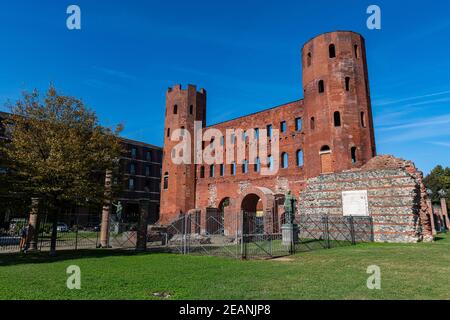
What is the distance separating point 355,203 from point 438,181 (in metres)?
45.1

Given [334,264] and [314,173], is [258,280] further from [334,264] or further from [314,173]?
[314,173]

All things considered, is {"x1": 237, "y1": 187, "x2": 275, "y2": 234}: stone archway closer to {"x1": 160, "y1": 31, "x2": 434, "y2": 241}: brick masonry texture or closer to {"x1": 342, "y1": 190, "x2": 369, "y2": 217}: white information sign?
{"x1": 160, "y1": 31, "x2": 434, "y2": 241}: brick masonry texture

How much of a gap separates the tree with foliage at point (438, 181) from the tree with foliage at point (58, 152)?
55535 mm

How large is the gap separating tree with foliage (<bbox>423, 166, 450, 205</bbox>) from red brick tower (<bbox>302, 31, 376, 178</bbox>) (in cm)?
3751

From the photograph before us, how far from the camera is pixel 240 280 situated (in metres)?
8.16

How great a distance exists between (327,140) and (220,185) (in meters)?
13.1

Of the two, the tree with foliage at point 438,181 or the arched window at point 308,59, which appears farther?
the tree with foliage at point 438,181

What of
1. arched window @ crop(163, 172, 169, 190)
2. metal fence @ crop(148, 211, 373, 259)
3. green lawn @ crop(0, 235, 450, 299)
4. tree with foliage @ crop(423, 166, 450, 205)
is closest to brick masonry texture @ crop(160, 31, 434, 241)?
arched window @ crop(163, 172, 169, 190)

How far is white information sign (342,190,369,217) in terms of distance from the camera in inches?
835

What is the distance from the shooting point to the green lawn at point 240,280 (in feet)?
21.6

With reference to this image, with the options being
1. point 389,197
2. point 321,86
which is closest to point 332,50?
point 321,86

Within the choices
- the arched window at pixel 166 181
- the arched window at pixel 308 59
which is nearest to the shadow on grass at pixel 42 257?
the arched window at pixel 166 181

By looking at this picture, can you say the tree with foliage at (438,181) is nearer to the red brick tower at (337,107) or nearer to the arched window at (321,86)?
the red brick tower at (337,107)
